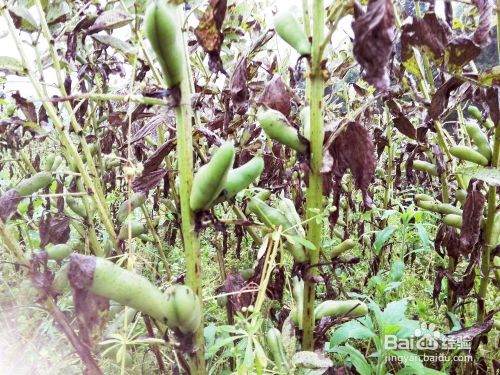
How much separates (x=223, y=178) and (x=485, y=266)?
3.68ft

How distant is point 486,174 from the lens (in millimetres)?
1211

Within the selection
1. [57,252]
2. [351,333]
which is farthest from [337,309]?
[57,252]

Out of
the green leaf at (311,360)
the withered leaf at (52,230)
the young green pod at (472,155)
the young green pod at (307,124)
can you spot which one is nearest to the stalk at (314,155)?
the young green pod at (307,124)

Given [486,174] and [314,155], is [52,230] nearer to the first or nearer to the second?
[314,155]

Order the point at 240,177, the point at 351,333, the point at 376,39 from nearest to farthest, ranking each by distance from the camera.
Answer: the point at 376,39, the point at 240,177, the point at 351,333

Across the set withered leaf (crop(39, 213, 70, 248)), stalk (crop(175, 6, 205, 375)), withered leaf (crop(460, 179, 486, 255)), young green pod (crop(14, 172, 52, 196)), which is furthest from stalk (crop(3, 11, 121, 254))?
withered leaf (crop(460, 179, 486, 255))

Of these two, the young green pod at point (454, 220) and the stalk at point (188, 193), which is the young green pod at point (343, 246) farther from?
the stalk at point (188, 193)

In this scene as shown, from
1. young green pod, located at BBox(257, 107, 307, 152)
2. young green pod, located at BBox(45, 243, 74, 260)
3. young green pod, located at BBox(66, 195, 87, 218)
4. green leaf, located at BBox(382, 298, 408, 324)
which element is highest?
young green pod, located at BBox(257, 107, 307, 152)

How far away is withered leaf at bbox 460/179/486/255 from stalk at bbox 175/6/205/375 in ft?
2.74

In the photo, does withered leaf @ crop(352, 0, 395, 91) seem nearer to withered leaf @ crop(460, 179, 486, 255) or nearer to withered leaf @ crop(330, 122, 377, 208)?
withered leaf @ crop(330, 122, 377, 208)

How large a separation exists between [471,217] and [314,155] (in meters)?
0.60

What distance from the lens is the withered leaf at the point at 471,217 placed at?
1.27 m

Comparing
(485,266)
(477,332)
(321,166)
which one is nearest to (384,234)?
(485,266)

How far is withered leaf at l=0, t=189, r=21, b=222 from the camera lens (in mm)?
1193
